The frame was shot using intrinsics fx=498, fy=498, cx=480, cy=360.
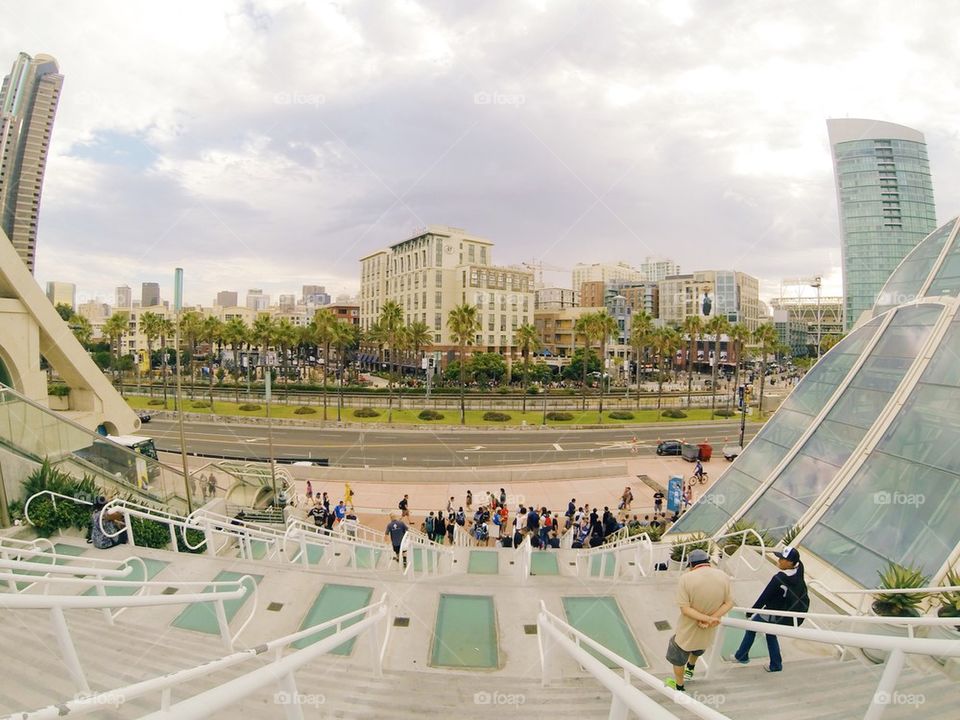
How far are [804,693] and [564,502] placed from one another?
21.4 metres

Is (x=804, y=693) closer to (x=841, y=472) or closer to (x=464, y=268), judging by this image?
(x=841, y=472)

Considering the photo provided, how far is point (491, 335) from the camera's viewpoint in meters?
86.4

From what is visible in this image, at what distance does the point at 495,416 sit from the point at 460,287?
41274mm

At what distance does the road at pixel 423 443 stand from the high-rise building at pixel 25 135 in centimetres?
5834

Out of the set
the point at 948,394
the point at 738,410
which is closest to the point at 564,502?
the point at 948,394

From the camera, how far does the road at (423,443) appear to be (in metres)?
34.7

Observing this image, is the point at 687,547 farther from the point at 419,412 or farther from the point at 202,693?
the point at 419,412

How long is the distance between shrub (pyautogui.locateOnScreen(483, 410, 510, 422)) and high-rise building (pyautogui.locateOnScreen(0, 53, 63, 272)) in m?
71.8

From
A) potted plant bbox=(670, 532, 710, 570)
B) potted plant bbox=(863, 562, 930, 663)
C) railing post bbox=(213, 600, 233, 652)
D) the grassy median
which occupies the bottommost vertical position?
the grassy median

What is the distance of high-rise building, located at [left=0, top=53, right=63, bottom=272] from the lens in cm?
7344

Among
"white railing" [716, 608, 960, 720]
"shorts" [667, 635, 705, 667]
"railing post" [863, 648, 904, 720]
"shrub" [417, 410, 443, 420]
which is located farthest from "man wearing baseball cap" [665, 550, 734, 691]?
"shrub" [417, 410, 443, 420]

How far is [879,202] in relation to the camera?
118125mm

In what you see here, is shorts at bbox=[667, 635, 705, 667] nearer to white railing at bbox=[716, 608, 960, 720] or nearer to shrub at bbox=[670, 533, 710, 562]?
white railing at bbox=[716, 608, 960, 720]

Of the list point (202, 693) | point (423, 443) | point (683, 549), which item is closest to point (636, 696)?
point (202, 693)
